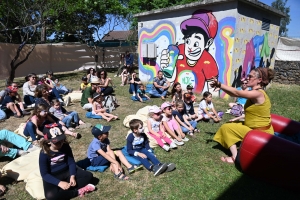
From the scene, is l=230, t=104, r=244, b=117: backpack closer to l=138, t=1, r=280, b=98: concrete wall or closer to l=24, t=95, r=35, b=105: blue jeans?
l=138, t=1, r=280, b=98: concrete wall

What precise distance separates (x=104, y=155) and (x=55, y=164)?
0.87 meters

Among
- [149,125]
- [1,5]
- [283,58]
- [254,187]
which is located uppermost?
[1,5]

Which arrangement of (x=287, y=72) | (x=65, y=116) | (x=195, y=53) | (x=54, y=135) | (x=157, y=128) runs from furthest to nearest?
(x=287, y=72), (x=195, y=53), (x=65, y=116), (x=157, y=128), (x=54, y=135)

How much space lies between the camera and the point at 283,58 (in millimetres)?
13516

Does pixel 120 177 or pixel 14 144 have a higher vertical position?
pixel 14 144

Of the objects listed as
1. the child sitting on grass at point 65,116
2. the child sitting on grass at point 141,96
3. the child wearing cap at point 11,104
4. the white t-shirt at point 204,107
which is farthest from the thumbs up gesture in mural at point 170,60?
the child wearing cap at point 11,104

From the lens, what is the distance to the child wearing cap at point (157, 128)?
5056mm

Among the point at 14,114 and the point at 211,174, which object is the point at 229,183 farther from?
the point at 14,114

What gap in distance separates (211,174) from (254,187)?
691 millimetres

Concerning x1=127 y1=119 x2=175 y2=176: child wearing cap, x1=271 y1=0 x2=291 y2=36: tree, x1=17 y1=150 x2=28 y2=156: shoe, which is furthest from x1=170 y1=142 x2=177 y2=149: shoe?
x1=271 y1=0 x2=291 y2=36: tree

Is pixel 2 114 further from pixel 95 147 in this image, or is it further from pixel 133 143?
pixel 133 143

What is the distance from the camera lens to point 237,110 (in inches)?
291

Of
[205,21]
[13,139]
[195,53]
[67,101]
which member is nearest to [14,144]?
[13,139]

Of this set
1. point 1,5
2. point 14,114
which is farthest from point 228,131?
point 1,5
